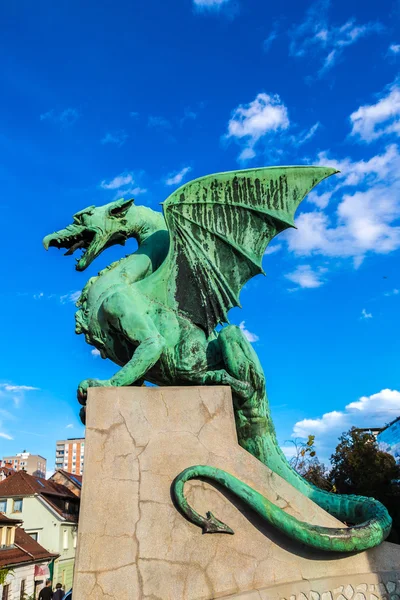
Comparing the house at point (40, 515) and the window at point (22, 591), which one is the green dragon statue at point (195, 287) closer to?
the window at point (22, 591)

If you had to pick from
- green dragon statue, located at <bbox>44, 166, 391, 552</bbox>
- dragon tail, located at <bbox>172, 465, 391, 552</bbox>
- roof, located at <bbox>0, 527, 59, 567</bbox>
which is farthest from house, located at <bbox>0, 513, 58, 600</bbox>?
dragon tail, located at <bbox>172, 465, 391, 552</bbox>

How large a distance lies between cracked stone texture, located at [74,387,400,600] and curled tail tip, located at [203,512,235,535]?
0.05 metres

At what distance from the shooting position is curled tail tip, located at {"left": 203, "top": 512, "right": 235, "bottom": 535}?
11.4ft

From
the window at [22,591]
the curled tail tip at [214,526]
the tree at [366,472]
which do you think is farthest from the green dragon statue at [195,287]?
the window at [22,591]

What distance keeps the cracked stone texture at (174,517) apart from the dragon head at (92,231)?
1.86 m

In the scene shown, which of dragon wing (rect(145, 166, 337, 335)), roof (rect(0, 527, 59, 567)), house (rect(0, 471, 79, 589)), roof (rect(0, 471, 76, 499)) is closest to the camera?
dragon wing (rect(145, 166, 337, 335))

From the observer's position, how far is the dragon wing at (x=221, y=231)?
16.1 feet

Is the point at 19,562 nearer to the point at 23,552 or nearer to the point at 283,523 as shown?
the point at 23,552

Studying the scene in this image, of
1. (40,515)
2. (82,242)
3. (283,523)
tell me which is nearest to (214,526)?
(283,523)

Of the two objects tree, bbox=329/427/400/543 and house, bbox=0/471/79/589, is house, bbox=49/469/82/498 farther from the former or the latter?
tree, bbox=329/427/400/543

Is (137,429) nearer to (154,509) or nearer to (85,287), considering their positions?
(154,509)

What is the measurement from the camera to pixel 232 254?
5055 millimetres

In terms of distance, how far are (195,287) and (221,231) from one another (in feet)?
2.05

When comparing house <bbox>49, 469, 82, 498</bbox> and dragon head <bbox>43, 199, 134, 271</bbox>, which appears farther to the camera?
house <bbox>49, 469, 82, 498</bbox>
